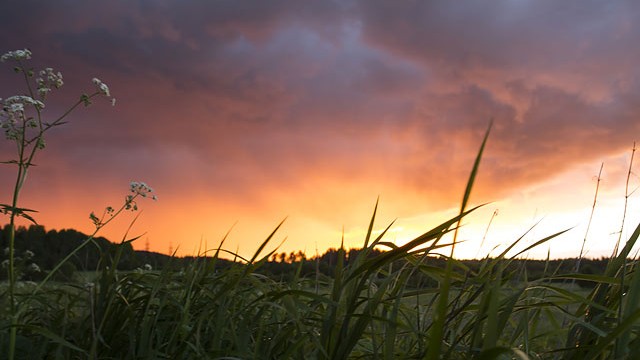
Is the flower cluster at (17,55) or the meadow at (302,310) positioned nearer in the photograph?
the meadow at (302,310)

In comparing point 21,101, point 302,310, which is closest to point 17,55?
point 21,101

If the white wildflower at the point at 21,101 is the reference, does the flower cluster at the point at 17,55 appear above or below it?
above

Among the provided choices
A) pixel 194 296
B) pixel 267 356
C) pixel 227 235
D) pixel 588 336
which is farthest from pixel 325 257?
pixel 588 336

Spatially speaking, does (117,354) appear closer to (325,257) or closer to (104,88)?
(104,88)

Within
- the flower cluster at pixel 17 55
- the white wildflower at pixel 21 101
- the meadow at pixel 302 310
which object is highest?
the flower cluster at pixel 17 55

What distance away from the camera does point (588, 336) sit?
2328 mm

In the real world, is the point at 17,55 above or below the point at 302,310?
above

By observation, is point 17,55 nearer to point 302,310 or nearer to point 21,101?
point 21,101

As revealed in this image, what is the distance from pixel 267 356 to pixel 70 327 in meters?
1.40

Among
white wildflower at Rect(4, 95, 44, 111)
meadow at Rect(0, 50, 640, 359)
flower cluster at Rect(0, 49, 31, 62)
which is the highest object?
flower cluster at Rect(0, 49, 31, 62)

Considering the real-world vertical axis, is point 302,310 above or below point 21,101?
below

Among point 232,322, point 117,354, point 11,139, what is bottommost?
point 117,354

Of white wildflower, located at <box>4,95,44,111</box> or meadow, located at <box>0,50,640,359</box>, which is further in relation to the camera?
white wildflower, located at <box>4,95,44,111</box>

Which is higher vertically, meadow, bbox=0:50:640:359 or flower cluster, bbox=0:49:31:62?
flower cluster, bbox=0:49:31:62
